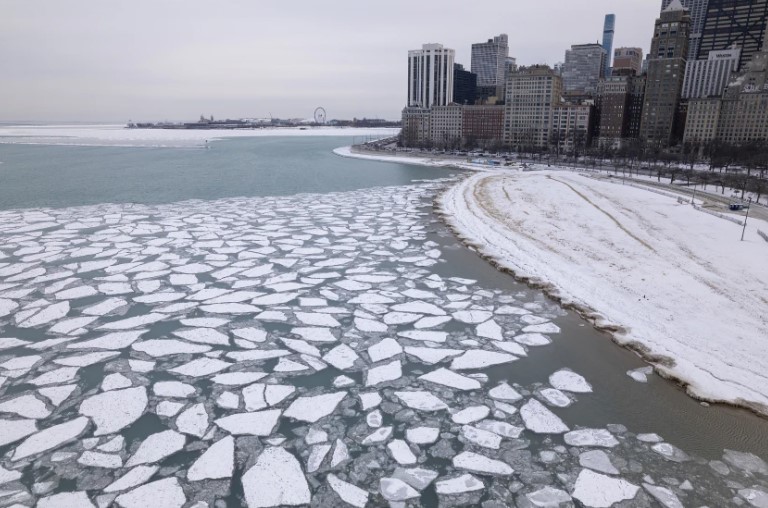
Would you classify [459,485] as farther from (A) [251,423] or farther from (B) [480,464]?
(A) [251,423]

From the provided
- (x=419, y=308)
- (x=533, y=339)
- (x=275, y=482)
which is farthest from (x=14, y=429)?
(x=533, y=339)

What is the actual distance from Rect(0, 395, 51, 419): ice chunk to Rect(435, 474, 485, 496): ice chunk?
3.84 metres

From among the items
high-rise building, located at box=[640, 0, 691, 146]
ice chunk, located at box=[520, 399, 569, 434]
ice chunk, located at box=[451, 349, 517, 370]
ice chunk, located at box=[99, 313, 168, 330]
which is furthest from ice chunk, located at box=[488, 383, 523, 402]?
high-rise building, located at box=[640, 0, 691, 146]

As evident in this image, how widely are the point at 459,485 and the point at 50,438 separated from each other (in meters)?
3.66

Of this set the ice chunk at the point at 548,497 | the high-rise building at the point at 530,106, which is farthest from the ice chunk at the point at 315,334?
the high-rise building at the point at 530,106

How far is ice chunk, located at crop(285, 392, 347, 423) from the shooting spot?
4793mm

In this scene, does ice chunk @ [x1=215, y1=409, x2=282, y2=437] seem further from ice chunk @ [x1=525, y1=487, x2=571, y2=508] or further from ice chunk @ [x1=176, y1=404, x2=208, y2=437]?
ice chunk @ [x1=525, y1=487, x2=571, y2=508]

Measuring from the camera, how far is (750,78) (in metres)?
84.8

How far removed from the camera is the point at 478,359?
19.8 feet

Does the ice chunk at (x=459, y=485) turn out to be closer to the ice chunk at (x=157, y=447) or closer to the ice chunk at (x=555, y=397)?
the ice chunk at (x=555, y=397)

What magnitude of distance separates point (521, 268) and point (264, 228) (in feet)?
23.1

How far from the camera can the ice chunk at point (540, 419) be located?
4.70 meters

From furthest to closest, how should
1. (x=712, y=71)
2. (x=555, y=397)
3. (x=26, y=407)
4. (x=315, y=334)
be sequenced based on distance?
1. (x=712, y=71)
2. (x=315, y=334)
3. (x=555, y=397)
4. (x=26, y=407)

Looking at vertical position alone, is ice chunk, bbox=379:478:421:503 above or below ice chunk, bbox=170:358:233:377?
below
